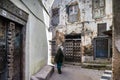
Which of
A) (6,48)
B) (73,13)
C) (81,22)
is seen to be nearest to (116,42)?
(6,48)

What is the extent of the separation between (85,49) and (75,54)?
1.16 metres

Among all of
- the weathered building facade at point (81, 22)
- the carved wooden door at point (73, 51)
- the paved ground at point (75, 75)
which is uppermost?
the weathered building facade at point (81, 22)

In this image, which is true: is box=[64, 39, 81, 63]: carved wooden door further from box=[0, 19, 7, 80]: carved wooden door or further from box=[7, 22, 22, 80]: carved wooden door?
box=[0, 19, 7, 80]: carved wooden door

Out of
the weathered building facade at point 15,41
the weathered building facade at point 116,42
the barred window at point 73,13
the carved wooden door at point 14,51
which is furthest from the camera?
the barred window at point 73,13

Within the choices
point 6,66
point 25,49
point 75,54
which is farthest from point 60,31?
point 6,66

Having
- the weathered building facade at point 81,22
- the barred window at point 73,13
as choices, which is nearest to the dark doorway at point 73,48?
the weathered building facade at point 81,22

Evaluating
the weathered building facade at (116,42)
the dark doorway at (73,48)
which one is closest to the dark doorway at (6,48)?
the weathered building facade at (116,42)

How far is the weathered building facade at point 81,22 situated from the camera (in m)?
13.0

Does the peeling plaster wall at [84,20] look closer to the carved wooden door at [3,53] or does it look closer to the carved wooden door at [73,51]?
the carved wooden door at [73,51]

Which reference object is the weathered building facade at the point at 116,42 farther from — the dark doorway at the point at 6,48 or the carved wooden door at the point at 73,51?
the carved wooden door at the point at 73,51

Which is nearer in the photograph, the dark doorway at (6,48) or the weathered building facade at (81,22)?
the dark doorway at (6,48)

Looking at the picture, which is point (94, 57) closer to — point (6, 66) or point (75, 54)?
point (75, 54)

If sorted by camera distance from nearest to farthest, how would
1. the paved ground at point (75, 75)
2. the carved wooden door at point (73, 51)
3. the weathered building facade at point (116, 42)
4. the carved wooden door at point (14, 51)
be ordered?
1. the weathered building facade at point (116, 42)
2. the carved wooden door at point (14, 51)
3. the paved ground at point (75, 75)
4. the carved wooden door at point (73, 51)

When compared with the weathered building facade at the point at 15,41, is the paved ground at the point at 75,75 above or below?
below
